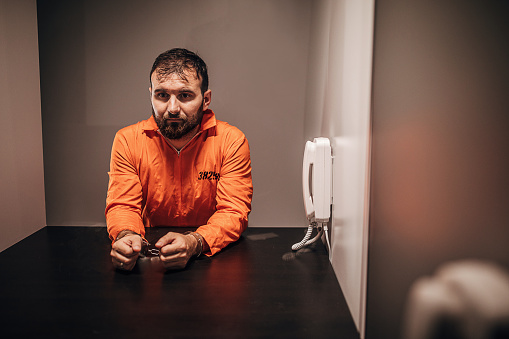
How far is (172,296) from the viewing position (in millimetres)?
1033

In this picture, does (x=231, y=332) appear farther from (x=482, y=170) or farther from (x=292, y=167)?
(x=292, y=167)

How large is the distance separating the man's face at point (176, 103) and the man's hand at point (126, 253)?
0.48 metres

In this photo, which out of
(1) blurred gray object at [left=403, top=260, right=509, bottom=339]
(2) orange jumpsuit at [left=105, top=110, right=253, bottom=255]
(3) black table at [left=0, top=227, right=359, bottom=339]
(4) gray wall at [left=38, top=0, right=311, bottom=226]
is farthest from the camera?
(4) gray wall at [left=38, top=0, right=311, bottom=226]

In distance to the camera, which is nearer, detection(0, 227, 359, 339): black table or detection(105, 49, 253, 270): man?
detection(0, 227, 359, 339): black table

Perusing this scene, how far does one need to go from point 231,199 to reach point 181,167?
0.26m

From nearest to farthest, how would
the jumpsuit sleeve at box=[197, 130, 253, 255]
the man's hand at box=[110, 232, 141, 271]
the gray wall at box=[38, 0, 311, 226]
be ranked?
1. the man's hand at box=[110, 232, 141, 271]
2. the jumpsuit sleeve at box=[197, 130, 253, 255]
3. the gray wall at box=[38, 0, 311, 226]

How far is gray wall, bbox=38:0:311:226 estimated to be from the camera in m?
1.93

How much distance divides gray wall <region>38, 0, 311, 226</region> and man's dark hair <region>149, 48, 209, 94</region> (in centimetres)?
52

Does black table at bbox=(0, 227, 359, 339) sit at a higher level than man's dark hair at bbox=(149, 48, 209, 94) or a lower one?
lower

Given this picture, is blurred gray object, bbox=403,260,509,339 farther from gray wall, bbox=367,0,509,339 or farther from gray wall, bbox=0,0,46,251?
gray wall, bbox=0,0,46,251

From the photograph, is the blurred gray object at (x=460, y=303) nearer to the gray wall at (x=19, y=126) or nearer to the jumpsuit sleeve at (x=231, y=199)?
the jumpsuit sleeve at (x=231, y=199)

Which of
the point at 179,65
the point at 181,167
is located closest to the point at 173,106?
the point at 179,65

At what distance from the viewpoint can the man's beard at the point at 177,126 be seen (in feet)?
4.78

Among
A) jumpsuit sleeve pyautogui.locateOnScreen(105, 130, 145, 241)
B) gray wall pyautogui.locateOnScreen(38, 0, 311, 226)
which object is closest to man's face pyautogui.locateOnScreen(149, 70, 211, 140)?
jumpsuit sleeve pyautogui.locateOnScreen(105, 130, 145, 241)
